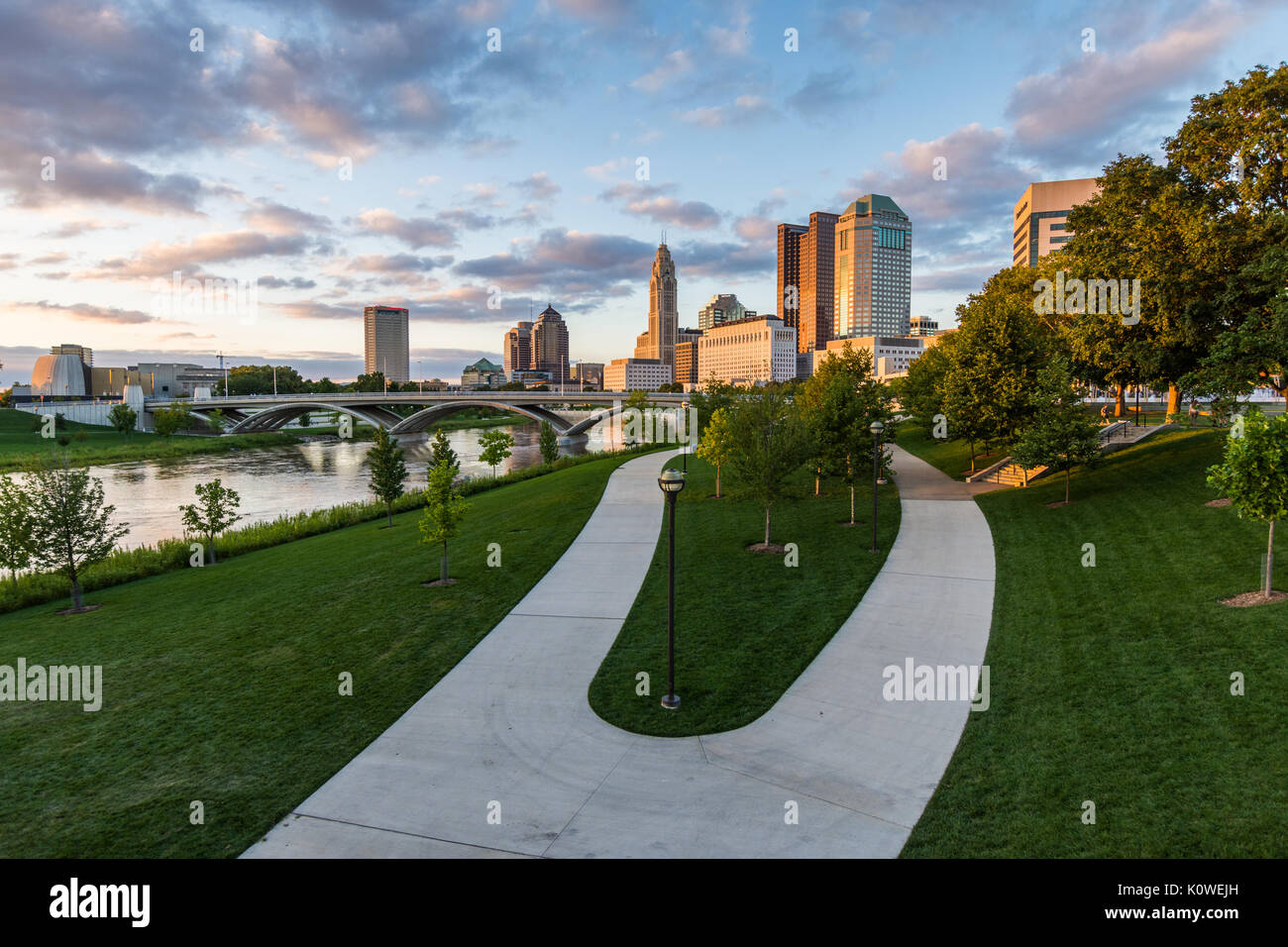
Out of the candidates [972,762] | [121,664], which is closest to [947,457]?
[972,762]

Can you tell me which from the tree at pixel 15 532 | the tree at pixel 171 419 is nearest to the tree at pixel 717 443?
the tree at pixel 15 532

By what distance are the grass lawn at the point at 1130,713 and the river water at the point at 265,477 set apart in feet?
98.3

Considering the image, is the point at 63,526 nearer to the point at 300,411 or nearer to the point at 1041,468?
the point at 1041,468

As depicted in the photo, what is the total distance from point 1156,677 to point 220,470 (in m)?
61.4

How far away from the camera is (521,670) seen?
10.8 meters

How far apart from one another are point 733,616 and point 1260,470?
904cm

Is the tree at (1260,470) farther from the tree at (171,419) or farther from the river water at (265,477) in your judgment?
the tree at (171,419)

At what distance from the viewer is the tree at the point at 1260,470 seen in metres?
10.6

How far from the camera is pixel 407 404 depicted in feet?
278
